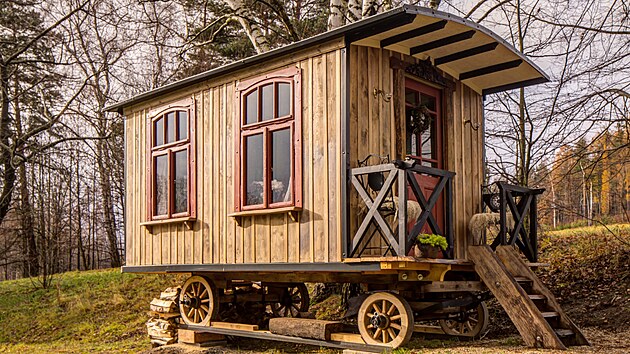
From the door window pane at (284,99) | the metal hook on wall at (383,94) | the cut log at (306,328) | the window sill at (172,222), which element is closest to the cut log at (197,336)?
the cut log at (306,328)

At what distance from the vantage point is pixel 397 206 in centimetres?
730

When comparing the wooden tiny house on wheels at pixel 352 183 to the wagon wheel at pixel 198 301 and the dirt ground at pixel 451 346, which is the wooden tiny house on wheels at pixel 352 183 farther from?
the dirt ground at pixel 451 346

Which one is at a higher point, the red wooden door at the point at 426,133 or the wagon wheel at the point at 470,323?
the red wooden door at the point at 426,133

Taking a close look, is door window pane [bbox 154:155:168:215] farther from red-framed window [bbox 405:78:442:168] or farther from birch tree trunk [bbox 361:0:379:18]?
birch tree trunk [bbox 361:0:379:18]

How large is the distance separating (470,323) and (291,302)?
298 cm

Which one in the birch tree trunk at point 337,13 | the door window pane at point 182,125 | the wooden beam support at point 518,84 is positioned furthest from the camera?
the birch tree trunk at point 337,13

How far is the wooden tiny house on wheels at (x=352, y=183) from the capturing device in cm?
748

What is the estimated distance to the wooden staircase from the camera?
731 cm

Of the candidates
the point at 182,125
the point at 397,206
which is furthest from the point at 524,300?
the point at 182,125

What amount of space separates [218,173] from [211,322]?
225 cm

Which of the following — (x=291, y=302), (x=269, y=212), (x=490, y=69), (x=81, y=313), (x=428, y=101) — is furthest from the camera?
(x=81, y=313)

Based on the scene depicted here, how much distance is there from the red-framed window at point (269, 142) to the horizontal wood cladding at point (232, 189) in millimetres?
121

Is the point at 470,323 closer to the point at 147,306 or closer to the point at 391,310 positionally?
the point at 391,310

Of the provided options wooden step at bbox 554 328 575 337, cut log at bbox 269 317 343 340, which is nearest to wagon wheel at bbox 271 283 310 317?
cut log at bbox 269 317 343 340
